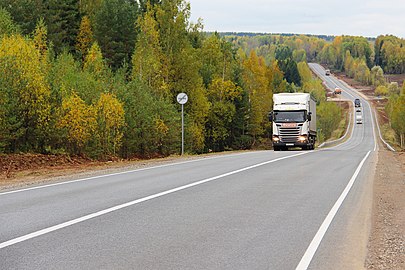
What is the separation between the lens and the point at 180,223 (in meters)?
8.73

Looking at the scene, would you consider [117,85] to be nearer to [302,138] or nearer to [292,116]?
[292,116]

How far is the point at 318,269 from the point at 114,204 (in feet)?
17.6

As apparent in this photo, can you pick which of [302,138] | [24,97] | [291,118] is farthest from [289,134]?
[24,97]

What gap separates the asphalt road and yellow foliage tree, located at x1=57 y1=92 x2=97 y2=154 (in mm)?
10536

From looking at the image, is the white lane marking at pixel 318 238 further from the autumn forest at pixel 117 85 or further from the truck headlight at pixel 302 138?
the truck headlight at pixel 302 138

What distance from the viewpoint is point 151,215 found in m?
9.41

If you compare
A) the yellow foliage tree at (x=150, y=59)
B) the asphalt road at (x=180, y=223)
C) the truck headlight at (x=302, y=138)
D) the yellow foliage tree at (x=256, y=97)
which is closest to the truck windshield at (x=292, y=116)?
the truck headlight at (x=302, y=138)

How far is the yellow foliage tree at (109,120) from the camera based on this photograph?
29172 mm

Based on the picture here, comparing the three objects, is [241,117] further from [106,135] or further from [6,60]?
[6,60]

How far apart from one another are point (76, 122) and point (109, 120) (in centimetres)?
416

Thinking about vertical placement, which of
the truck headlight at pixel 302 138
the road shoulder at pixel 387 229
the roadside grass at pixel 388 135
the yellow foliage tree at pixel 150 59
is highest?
the yellow foliage tree at pixel 150 59

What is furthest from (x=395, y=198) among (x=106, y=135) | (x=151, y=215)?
(x=106, y=135)

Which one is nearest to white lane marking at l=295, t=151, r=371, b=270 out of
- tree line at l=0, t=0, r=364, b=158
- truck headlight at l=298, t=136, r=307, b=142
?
tree line at l=0, t=0, r=364, b=158

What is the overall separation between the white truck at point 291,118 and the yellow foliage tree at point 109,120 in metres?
12.5
